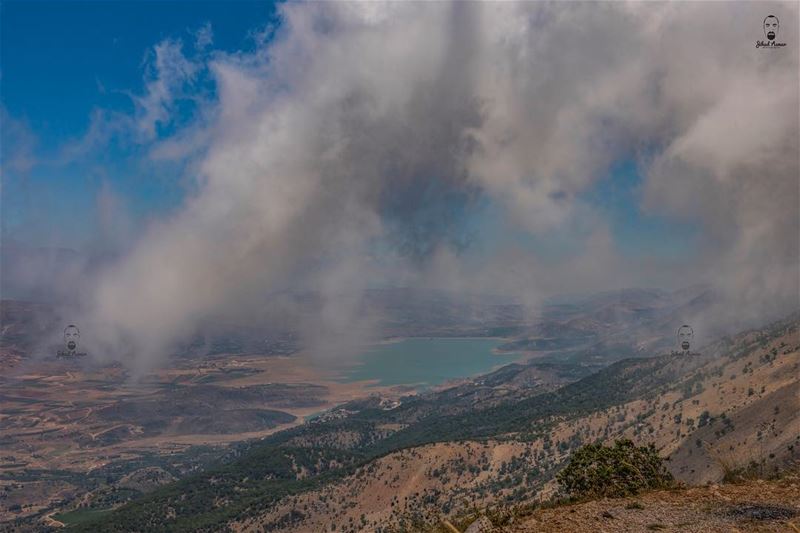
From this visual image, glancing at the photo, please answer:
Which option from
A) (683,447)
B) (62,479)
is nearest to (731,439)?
(683,447)

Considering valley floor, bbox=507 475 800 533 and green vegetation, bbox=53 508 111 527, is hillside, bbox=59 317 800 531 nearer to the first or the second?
green vegetation, bbox=53 508 111 527

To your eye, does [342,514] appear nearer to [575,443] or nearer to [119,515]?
[575,443]

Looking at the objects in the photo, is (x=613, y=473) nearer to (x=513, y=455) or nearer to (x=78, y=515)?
(x=513, y=455)

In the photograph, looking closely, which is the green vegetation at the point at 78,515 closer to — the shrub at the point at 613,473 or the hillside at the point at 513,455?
the hillside at the point at 513,455

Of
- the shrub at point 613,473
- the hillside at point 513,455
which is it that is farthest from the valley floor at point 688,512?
the hillside at point 513,455

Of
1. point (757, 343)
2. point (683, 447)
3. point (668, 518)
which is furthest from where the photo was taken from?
point (757, 343)

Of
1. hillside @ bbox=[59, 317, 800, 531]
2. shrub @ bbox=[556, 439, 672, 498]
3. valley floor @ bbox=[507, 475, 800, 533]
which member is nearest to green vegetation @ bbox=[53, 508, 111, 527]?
hillside @ bbox=[59, 317, 800, 531]
